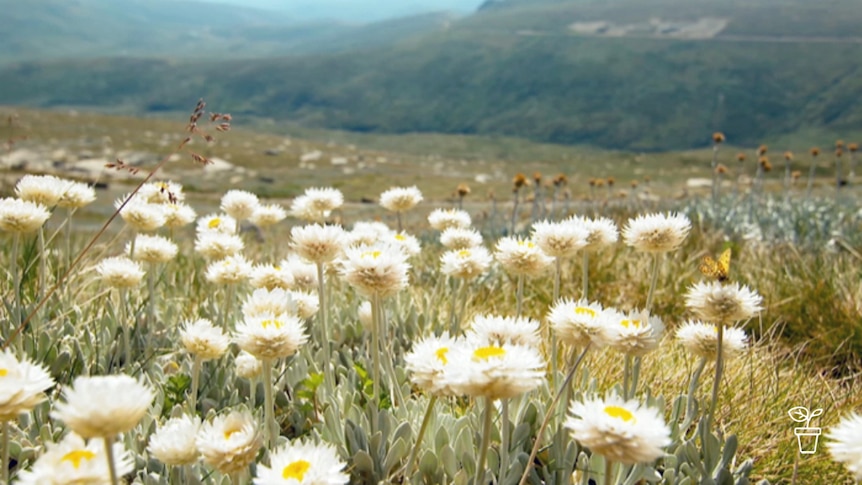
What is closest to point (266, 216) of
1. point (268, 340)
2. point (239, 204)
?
point (239, 204)

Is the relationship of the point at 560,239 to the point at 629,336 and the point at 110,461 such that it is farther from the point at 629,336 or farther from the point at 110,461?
the point at 110,461

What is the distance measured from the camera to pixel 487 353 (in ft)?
4.63

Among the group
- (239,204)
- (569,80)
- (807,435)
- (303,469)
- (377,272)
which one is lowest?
(569,80)

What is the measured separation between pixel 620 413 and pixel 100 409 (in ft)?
3.20

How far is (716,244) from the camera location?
6363mm

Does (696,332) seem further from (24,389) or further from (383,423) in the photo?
(24,389)

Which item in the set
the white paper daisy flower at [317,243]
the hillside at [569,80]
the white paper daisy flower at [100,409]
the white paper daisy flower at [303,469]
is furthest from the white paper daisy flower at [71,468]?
the hillside at [569,80]

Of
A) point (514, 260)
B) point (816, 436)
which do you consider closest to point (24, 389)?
point (514, 260)

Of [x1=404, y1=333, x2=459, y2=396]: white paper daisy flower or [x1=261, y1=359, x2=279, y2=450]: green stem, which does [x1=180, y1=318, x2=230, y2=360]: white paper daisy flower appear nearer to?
[x1=261, y1=359, x2=279, y2=450]: green stem

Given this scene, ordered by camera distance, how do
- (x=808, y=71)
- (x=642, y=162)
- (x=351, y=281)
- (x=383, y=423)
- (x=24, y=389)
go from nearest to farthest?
(x=24, y=389), (x=351, y=281), (x=383, y=423), (x=642, y=162), (x=808, y=71)

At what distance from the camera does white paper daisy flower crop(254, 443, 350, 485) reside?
1.28m

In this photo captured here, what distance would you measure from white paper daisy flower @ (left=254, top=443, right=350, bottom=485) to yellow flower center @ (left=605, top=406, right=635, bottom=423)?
54 centimetres

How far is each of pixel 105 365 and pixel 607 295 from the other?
3257 mm

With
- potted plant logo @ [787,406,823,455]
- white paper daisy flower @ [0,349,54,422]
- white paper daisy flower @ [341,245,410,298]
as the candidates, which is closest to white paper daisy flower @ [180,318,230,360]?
white paper daisy flower @ [341,245,410,298]
